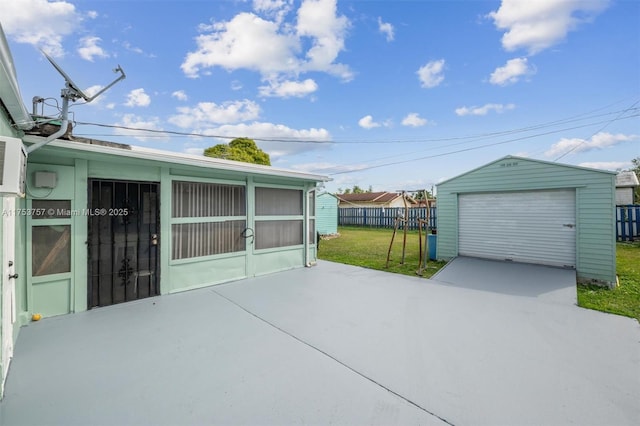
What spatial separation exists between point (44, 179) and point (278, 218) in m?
3.82

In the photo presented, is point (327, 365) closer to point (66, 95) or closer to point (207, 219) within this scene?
point (207, 219)

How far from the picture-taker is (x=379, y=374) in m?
2.29

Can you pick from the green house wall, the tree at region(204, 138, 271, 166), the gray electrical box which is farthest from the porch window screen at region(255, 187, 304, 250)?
the tree at region(204, 138, 271, 166)

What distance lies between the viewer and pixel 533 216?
6.35 meters

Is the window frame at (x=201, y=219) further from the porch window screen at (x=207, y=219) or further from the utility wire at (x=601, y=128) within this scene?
the utility wire at (x=601, y=128)

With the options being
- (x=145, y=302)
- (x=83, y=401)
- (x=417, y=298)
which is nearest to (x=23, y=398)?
(x=83, y=401)

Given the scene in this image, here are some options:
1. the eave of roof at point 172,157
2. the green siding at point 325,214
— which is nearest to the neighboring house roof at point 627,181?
the green siding at point 325,214

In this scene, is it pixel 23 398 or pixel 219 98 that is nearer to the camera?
pixel 23 398

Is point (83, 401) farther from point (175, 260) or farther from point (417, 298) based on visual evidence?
point (417, 298)

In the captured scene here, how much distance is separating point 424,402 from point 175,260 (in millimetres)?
4234

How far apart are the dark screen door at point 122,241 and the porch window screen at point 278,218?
201 centimetres

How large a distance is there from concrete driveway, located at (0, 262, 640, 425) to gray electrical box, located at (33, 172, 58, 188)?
1734 millimetres

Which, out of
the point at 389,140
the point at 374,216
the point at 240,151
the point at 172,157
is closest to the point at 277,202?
the point at 172,157

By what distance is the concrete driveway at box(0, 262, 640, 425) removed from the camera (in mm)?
1832
